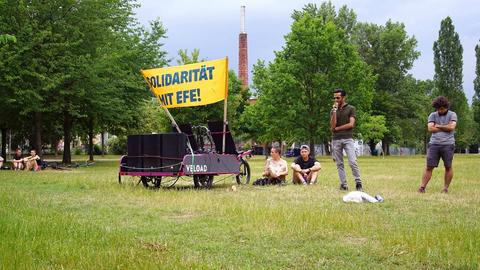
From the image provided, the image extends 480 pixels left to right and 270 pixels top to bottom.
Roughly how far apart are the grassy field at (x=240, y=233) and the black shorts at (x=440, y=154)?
1231 mm

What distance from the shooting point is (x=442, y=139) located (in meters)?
11.5

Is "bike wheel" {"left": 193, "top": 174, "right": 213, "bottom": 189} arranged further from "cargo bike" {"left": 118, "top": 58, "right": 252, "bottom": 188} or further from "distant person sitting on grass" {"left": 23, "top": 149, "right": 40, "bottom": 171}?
"distant person sitting on grass" {"left": 23, "top": 149, "right": 40, "bottom": 171}

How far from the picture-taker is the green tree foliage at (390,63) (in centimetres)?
6319

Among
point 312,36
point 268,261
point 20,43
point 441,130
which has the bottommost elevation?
point 268,261

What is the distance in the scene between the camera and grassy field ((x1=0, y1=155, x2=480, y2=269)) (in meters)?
4.83

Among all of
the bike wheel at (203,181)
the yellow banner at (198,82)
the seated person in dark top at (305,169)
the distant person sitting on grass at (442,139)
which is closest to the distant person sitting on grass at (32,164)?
the bike wheel at (203,181)

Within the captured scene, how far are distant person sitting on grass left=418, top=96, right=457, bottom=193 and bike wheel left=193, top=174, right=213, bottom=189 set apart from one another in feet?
16.2

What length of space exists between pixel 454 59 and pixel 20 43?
51.9 m

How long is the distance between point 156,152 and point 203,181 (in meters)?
1.56

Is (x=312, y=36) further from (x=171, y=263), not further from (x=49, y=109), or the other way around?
(x=171, y=263)

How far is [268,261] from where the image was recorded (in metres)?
4.89

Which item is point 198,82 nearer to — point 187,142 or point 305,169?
point 187,142

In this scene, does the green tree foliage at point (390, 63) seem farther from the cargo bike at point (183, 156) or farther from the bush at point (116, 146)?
the cargo bike at point (183, 156)

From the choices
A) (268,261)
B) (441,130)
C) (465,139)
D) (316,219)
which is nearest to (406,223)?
(316,219)
